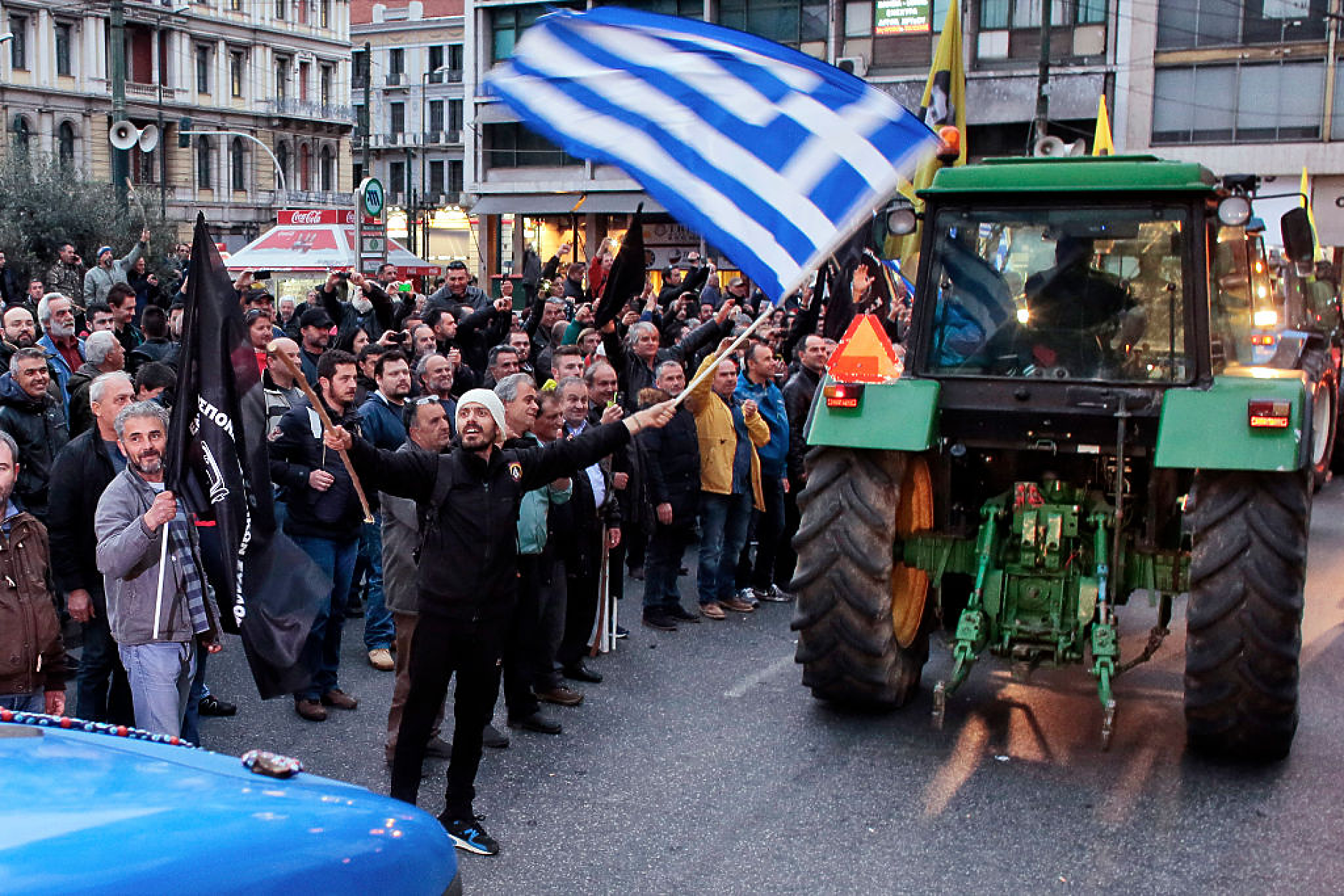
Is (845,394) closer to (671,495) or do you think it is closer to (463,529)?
(463,529)

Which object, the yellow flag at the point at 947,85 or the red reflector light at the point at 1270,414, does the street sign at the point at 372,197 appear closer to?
the yellow flag at the point at 947,85

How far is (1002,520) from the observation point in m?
6.83

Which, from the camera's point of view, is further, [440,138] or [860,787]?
[440,138]

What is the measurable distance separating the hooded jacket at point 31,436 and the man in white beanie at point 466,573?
315cm

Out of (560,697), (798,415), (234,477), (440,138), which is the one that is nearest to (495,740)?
(560,697)

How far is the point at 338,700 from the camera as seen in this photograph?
283 inches

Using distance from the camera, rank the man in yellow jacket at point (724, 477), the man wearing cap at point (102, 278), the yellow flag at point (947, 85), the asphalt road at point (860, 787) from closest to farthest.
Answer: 1. the asphalt road at point (860, 787)
2. the man in yellow jacket at point (724, 477)
3. the yellow flag at point (947, 85)
4. the man wearing cap at point (102, 278)

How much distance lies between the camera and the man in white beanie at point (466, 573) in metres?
5.25

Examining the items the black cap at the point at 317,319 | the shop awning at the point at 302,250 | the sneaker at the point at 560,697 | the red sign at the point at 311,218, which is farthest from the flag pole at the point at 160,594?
the red sign at the point at 311,218

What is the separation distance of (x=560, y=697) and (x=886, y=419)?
2.27 meters

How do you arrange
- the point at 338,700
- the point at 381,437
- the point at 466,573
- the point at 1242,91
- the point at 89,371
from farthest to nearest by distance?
1. the point at 1242,91
2. the point at 89,371
3. the point at 381,437
4. the point at 338,700
5. the point at 466,573

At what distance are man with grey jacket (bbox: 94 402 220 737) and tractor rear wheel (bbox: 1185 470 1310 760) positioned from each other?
13.6 ft

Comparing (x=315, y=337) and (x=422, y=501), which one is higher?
(x=315, y=337)

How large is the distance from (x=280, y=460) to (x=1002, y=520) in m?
3.67
